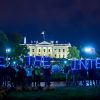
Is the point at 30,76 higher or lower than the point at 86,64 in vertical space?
lower

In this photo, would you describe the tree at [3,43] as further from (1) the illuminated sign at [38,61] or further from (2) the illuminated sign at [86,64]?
(2) the illuminated sign at [86,64]

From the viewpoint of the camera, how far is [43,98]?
27.9m

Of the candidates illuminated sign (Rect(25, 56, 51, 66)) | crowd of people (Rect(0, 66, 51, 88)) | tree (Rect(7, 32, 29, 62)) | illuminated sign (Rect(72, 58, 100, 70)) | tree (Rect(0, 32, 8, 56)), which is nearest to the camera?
crowd of people (Rect(0, 66, 51, 88))

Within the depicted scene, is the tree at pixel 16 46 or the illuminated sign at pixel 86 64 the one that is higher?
the tree at pixel 16 46

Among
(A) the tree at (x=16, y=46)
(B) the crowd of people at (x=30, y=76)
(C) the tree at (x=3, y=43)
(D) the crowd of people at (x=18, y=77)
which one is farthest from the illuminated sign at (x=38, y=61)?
(A) the tree at (x=16, y=46)

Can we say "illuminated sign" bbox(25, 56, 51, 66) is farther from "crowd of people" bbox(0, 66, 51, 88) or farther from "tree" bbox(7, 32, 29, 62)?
"tree" bbox(7, 32, 29, 62)

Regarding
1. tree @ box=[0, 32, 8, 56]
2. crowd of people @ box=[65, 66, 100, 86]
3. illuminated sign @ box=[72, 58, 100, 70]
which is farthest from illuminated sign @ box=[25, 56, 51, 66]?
tree @ box=[0, 32, 8, 56]

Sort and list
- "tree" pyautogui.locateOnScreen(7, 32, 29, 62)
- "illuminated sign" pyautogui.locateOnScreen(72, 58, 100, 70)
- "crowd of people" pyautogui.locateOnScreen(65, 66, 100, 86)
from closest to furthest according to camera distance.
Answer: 1. "crowd of people" pyautogui.locateOnScreen(65, 66, 100, 86)
2. "illuminated sign" pyautogui.locateOnScreen(72, 58, 100, 70)
3. "tree" pyautogui.locateOnScreen(7, 32, 29, 62)

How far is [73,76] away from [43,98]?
1444 cm

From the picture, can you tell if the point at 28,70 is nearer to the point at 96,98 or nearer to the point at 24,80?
the point at 24,80

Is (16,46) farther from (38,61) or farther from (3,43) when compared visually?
(38,61)

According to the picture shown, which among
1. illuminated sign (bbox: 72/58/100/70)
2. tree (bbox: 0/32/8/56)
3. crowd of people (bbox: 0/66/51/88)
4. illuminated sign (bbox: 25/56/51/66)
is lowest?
crowd of people (bbox: 0/66/51/88)

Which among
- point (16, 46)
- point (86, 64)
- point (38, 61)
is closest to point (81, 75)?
point (86, 64)

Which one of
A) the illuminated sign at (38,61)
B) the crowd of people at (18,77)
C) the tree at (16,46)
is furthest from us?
the tree at (16,46)
